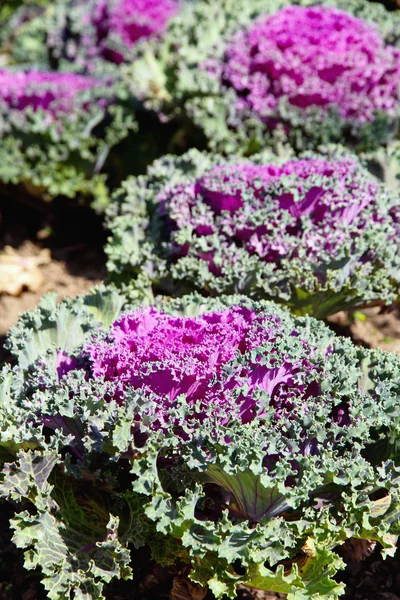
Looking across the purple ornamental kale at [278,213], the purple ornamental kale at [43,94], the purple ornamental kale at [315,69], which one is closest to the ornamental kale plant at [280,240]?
the purple ornamental kale at [278,213]

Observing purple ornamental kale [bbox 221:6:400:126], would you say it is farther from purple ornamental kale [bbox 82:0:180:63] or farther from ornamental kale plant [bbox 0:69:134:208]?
purple ornamental kale [bbox 82:0:180:63]

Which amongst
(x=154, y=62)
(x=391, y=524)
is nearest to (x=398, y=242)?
(x=391, y=524)

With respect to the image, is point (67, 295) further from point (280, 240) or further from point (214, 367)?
point (214, 367)

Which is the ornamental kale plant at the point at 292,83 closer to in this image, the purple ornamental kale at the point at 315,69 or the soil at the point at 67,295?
the purple ornamental kale at the point at 315,69

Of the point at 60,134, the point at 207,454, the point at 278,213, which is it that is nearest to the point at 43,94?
the point at 60,134

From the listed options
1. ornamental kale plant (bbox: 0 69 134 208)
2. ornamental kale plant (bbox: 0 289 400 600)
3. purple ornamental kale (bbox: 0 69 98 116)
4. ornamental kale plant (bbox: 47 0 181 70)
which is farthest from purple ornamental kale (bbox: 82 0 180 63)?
ornamental kale plant (bbox: 0 289 400 600)
